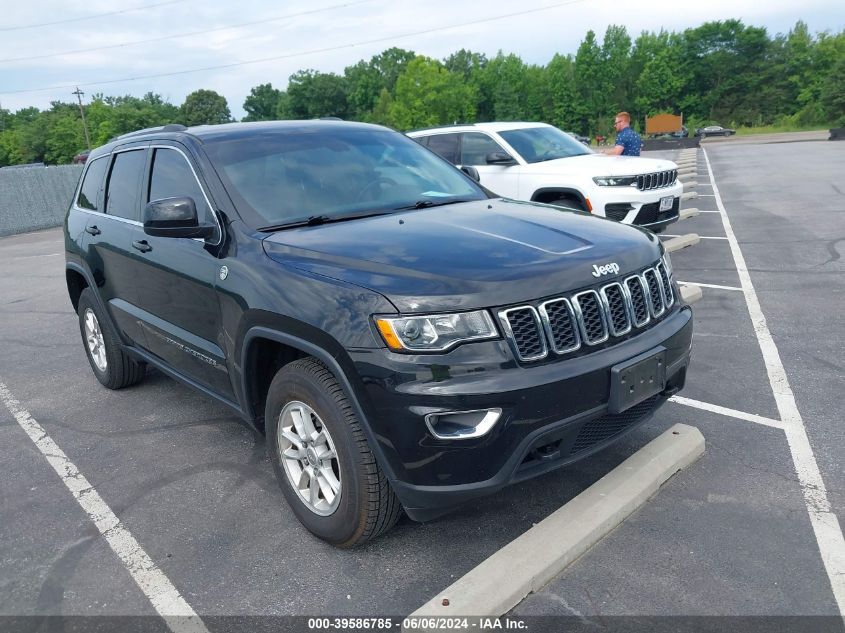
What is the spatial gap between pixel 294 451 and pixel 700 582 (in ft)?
5.91

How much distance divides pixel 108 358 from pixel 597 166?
245 inches

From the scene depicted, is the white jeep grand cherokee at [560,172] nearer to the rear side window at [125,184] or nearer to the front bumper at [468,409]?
the rear side window at [125,184]

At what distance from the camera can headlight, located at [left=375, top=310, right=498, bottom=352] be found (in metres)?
2.62

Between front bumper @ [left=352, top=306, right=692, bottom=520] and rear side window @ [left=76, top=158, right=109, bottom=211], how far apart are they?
3487mm

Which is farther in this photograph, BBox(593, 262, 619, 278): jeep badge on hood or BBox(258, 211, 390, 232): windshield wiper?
BBox(258, 211, 390, 232): windshield wiper

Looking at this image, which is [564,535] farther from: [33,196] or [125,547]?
[33,196]

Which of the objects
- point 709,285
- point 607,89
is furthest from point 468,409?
point 607,89

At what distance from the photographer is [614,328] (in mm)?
2975

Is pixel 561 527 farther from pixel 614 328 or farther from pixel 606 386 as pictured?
pixel 614 328

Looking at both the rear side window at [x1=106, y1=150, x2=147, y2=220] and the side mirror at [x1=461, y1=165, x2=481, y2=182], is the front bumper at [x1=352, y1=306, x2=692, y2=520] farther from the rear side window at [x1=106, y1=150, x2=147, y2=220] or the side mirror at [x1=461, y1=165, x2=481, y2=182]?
the rear side window at [x1=106, y1=150, x2=147, y2=220]

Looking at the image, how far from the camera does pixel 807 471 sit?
3555 mm

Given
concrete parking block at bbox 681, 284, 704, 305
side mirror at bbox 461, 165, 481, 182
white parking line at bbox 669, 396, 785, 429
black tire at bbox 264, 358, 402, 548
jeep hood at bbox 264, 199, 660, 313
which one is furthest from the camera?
concrete parking block at bbox 681, 284, 704, 305

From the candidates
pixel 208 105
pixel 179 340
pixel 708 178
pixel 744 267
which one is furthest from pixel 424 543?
pixel 208 105

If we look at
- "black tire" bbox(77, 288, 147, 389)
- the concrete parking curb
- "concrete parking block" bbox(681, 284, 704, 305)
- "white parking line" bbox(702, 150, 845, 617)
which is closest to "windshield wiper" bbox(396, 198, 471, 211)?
the concrete parking curb
